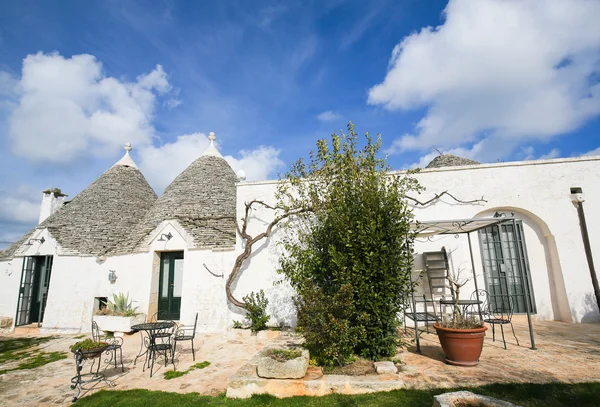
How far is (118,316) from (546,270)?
1414 cm

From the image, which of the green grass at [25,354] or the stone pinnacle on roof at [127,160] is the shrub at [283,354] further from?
the stone pinnacle on roof at [127,160]

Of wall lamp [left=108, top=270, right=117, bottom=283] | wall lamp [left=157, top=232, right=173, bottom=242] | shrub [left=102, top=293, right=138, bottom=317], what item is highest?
wall lamp [left=157, top=232, right=173, bottom=242]

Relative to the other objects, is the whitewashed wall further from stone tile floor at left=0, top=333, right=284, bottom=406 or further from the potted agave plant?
the potted agave plant

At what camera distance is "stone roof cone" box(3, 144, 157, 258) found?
13.4 m

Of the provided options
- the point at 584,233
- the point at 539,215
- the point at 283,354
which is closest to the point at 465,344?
the point at 283,354

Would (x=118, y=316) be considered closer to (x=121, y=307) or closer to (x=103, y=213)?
(x=121, y=307)

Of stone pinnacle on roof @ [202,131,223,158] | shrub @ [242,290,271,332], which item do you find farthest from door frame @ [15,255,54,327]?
shrub @ [242,290,271,332]

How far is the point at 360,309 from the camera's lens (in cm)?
617

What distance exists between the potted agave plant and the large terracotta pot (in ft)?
33.1

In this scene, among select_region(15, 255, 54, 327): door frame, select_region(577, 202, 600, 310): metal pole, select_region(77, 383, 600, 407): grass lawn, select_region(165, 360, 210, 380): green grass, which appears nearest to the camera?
select_region(77, 383, 600, 407): grass lawn

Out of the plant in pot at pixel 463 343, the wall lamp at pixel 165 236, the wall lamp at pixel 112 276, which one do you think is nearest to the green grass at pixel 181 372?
the plant in pot at pixel 463 343

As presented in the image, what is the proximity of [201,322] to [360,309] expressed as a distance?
7022 mm

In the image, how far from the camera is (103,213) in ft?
49.0

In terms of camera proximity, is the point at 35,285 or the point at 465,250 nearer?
the point at 465,250
